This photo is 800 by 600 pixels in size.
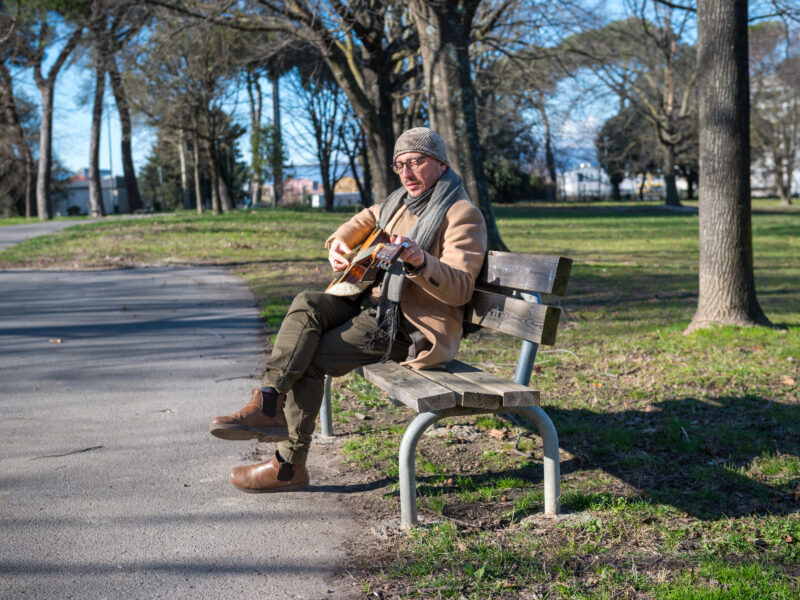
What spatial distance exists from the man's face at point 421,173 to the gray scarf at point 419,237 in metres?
0.03

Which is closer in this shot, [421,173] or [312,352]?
[312,352]

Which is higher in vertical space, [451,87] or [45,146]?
[45,146]

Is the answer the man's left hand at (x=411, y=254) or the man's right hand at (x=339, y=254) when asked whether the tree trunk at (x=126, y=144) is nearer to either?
the man's right hand at (x=339, y=254)

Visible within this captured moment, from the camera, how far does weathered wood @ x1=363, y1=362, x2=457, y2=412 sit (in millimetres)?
3068

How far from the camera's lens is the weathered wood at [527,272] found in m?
3.48

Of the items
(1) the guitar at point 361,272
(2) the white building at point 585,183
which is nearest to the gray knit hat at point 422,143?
(1) the guitar at point 361,272

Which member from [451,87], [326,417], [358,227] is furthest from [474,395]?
[451,87]

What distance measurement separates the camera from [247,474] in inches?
142

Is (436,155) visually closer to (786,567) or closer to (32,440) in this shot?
(786,567)

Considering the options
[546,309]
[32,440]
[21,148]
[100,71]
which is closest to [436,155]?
[546,309]

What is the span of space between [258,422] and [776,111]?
44131 mm

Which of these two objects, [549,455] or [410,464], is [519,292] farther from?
[410,464]

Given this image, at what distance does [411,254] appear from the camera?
3.29m

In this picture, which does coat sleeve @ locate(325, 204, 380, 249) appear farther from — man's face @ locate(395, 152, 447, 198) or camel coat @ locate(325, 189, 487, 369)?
camel coat @ locate(325, 189, 487, 369)
